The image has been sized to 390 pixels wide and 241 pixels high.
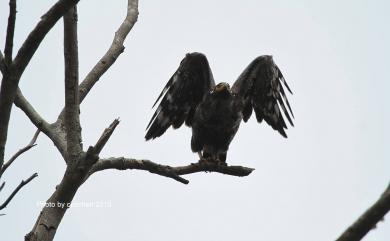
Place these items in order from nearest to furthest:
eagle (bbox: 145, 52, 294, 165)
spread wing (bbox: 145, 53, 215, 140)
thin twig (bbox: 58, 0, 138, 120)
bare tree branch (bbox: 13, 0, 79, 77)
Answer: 1. bare tree branch (bbox: 13, 0, 79, 77)
2. thin twig (bbox: 58, 0, 138, 120)
3. eagle (bbox: 145, 52, 294, 165)
4. spread wing (bbox: 145, 53, 215, 140)

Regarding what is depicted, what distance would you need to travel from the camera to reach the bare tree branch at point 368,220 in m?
2.04

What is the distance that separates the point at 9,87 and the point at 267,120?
18.6 feet

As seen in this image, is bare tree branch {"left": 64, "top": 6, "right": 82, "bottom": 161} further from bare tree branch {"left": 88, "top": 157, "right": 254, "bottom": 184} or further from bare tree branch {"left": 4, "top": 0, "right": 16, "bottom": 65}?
bare tree branch {"left": 4, "top": 0, "right": 16, "bottom": 65}

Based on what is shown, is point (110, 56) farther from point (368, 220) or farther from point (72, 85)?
point (368, 220)

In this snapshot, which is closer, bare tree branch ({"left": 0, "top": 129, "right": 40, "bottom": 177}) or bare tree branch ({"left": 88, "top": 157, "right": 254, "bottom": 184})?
bare tree branch ({"left": 0, "top": 129, "right": 40, "bottom": 177})

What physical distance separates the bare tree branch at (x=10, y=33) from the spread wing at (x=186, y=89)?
15.9ft

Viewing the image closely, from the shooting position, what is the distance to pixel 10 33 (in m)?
2.87

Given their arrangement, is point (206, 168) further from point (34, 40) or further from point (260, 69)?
point (260, 69)

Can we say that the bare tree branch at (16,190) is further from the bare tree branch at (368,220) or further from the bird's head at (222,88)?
the bird's head at (222,88)

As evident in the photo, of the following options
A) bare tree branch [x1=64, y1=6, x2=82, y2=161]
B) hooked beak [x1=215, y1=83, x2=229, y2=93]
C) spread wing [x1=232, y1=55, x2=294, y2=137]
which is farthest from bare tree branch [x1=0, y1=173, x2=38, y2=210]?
spread wing [x1=232, y1=55, x2=294, y2=137]

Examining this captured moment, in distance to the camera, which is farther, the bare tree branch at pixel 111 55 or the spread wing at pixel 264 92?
the spread wing at pixel 264 92

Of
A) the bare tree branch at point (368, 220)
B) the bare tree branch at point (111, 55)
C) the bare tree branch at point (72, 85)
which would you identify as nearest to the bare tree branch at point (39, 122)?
the bare tree branch at point (111, 55)

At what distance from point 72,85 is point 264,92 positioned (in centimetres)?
502

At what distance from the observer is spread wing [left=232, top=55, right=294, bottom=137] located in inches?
320
